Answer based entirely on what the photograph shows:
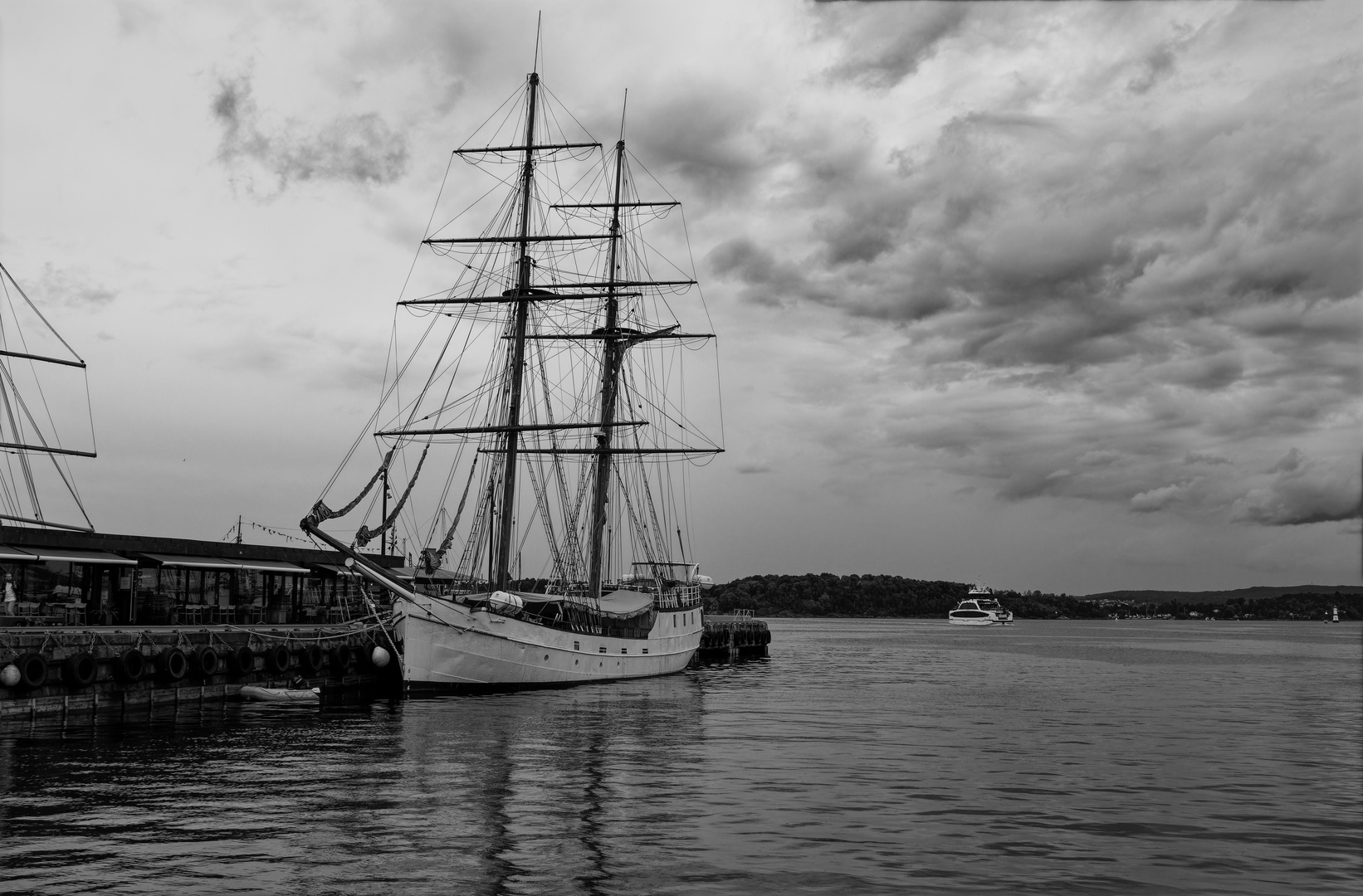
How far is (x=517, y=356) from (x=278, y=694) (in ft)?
72.6

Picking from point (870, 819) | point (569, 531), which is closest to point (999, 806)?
point (870, 819)

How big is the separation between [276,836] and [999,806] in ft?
46.8

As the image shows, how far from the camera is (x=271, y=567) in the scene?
55.1m

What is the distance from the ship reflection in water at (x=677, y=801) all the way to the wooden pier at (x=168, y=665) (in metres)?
1.61

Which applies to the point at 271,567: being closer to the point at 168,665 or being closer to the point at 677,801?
the point at 168,665

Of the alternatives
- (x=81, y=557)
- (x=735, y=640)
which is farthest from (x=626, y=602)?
(x=735, y=640)

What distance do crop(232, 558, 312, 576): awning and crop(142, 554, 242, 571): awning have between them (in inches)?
25.0

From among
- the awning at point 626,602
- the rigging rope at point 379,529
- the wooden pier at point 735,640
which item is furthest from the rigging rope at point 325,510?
the wooden pier at point 735,640

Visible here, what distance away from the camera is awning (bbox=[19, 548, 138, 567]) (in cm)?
4290

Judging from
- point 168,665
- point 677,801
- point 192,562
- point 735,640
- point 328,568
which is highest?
point 192,562

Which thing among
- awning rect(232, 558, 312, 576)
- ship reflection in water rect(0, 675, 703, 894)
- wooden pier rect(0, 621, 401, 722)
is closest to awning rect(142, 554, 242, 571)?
awning rect(232, 558, 312, 576)

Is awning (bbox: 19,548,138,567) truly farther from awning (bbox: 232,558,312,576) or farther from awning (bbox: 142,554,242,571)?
awning (bbox: 232,558,312,576)

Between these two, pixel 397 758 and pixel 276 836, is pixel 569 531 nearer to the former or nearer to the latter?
pixel 397 758

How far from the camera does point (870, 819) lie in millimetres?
21422
